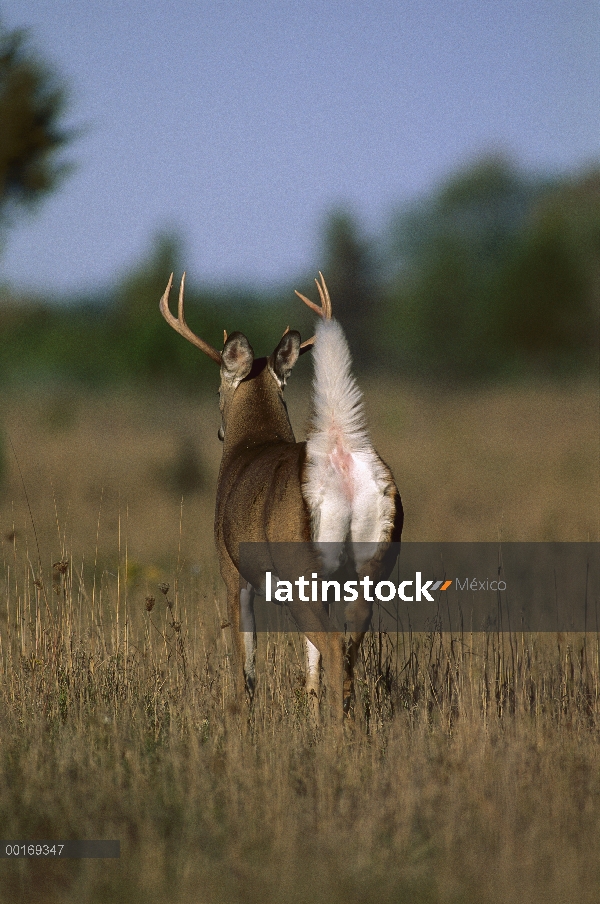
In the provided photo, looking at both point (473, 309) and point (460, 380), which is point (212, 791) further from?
point (473, 309)

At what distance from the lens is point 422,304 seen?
46156 mm

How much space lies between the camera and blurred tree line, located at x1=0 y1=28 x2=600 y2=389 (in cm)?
3791

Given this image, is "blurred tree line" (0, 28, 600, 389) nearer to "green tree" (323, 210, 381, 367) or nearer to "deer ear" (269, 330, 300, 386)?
"green tree" (323, 210, 381, 367)

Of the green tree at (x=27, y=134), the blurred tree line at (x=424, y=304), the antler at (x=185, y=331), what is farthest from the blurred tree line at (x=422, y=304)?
the antler at (x=185, y=331)

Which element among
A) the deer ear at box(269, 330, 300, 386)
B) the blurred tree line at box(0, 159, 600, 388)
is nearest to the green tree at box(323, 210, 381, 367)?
the blurred tree line at box(0, 159, 600, 388)

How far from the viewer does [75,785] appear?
445 centimetres

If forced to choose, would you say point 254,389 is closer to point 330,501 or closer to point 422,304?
point 330,501

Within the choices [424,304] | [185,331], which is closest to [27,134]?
[185,331]

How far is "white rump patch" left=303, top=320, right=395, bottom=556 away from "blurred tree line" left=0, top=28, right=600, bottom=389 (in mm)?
24937

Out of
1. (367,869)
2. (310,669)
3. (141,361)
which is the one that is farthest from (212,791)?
(141,361)

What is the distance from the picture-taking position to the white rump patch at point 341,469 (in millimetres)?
4953

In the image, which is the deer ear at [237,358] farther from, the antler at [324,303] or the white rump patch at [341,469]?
the white rump patch at [341,469]

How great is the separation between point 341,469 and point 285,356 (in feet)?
4.84

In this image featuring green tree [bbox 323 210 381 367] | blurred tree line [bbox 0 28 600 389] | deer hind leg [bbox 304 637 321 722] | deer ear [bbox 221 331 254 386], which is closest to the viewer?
deer hind leg [bbox 304 637 321 722]
